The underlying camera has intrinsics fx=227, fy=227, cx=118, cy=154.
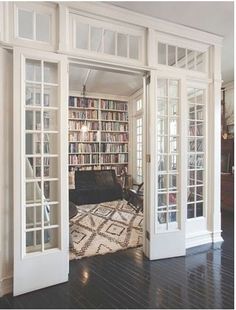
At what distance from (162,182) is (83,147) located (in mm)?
3782

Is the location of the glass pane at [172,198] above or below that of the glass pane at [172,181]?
below

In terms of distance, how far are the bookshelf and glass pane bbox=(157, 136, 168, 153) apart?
11.8ft

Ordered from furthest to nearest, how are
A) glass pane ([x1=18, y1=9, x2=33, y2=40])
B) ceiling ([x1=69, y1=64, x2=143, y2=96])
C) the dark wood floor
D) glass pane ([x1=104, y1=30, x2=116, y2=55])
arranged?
1. ceiling ([x1=69, y1=64, x2=143, y2=96])
2. glass pane ([x1=104, y1=30, x2=116, y2=55])
3. glass pane ([x1=18, y1=9, x2=33, y2=40])
4. the dark wood floor

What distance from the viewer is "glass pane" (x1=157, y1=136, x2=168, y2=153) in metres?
2.83

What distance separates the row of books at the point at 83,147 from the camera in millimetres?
6199

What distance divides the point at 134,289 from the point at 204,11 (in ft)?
9.99

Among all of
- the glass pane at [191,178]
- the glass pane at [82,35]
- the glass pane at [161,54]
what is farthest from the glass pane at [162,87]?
the glass pane at [191,178]

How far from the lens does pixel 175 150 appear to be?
9.48 ft

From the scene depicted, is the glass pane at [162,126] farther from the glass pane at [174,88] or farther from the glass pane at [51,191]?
the glass pane at [51,191]

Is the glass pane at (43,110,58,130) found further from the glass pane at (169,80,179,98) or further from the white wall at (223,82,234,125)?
the white wall at (223,82,234,125)

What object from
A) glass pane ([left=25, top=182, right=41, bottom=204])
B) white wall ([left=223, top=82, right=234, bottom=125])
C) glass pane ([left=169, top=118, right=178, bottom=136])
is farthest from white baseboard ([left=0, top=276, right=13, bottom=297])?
white wall ([left=223, top=82, right=234, bottom=125])

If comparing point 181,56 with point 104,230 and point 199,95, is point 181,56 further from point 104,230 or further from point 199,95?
point 104,230

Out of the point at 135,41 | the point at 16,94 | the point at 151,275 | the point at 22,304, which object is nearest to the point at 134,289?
the point at 151,275

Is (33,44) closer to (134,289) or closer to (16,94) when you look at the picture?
(16,94)
